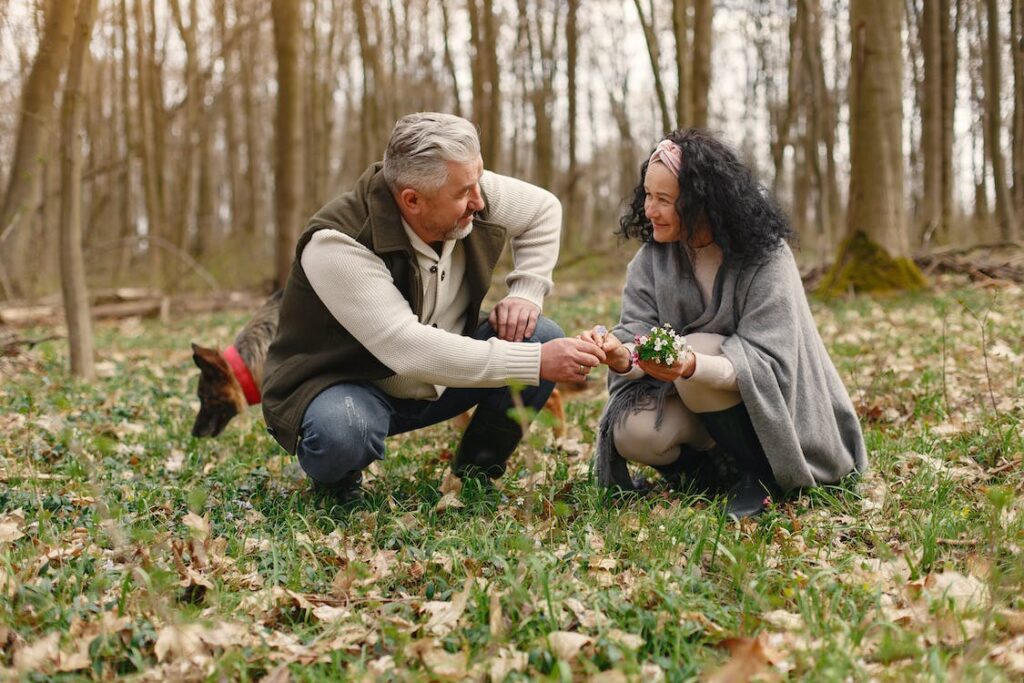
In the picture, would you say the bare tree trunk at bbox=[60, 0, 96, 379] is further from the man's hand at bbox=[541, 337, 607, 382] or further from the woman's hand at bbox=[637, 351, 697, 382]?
the woman's hand at bbox=[637, 351, 697, 382]

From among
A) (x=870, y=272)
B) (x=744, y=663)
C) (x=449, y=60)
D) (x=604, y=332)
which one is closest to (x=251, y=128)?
(x=449, y=60)

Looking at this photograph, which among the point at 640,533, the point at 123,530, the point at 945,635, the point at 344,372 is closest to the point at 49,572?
the point at 123,530

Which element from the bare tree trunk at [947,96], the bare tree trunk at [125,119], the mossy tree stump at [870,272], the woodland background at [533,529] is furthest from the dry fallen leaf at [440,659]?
the bare tree trunk at [947,96]

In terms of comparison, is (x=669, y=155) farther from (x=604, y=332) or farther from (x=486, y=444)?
(x=486, y=444)

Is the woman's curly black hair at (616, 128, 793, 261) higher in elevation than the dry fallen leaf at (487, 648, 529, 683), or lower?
higher

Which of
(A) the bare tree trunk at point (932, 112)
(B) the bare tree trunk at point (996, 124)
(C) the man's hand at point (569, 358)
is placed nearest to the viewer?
(C) the man's hand at point (569, 358)

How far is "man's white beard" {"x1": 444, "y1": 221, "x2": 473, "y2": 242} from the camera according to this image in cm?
336

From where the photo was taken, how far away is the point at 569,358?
3158 millimetres

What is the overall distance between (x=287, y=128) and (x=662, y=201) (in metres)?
8.06

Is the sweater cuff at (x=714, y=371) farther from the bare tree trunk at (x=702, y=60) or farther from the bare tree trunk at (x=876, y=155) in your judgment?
the bare tree trunk at (x=702, y=60)

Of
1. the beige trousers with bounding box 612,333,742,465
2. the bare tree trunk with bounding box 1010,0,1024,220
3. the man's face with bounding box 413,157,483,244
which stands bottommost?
the beige trousers with bounding box 612,333,742,465

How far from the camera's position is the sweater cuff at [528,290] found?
3770 millimetres

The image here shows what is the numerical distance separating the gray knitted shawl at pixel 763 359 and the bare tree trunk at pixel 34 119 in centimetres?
480

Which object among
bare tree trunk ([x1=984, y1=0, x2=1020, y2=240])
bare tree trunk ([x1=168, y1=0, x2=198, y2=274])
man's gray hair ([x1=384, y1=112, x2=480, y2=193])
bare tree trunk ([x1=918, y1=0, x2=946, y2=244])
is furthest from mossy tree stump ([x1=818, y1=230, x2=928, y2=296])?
bare tree trunk ([x1=168, y1=0, x2=198, y2=274])
